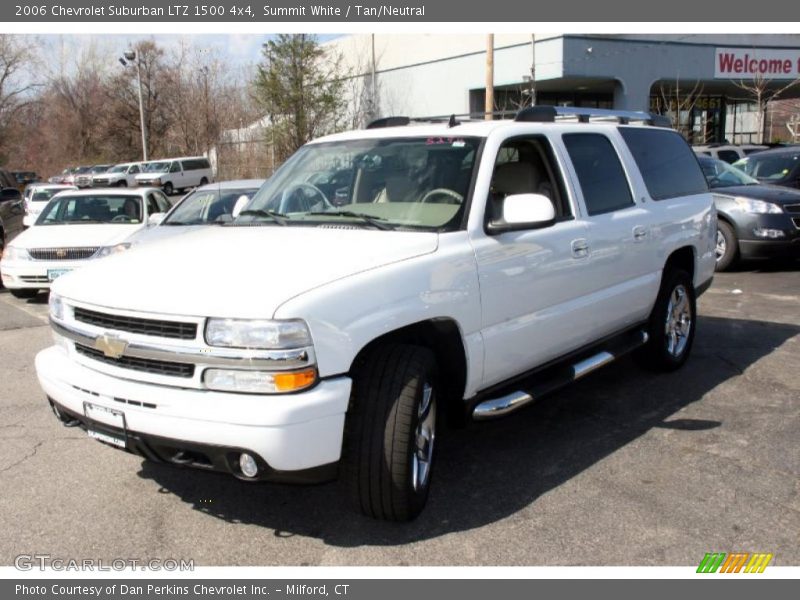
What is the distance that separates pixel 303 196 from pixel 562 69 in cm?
2509

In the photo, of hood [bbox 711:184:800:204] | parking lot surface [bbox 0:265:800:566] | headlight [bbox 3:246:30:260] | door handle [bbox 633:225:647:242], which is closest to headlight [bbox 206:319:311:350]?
parking lot surface [bbox 0:265:800:566]

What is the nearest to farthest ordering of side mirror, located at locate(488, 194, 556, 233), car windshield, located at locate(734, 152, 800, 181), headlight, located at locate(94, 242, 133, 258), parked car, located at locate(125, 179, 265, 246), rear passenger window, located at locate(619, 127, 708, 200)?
side mirror, located at locate(488, 194, 556, 233)
rear passenger window, located at locate(619, 127, 708, 200)
headlight, located at locate(94, 242, 133, 258)
parked car, located at locate(125, 179, 265, 246)
car windshield, located at locate(734, 152, 800, 181)

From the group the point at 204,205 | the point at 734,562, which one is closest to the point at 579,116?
the point at 734,562

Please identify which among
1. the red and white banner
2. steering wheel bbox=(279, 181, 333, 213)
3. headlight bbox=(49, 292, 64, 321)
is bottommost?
headlight bbox=(49, 292, 64, 321)

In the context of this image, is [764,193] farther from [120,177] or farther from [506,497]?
[120,177]

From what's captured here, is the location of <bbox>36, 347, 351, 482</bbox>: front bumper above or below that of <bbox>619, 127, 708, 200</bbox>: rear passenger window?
below

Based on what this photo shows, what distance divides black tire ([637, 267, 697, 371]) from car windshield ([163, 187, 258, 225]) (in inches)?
223

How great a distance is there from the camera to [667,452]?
4.63m

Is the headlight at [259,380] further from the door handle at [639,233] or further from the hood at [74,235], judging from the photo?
the hood at [74,235]

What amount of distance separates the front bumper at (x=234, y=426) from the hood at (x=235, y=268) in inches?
14.3

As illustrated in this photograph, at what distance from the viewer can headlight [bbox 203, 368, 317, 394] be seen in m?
3.18

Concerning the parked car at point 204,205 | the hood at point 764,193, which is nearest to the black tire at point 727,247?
the hood at point 764,193

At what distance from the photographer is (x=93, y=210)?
11125mm

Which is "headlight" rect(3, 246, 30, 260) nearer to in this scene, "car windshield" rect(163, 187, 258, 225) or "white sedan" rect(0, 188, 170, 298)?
"white sedan" rect(0, 188, 170, 298)
